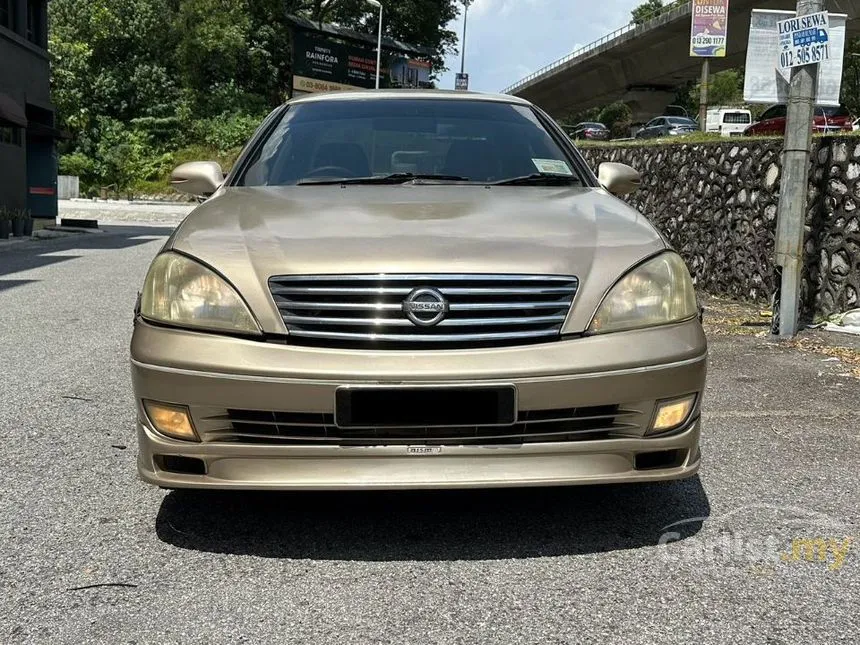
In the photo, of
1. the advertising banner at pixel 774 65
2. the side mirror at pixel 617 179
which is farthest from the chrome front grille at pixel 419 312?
the advertising banner at pixel 774 65

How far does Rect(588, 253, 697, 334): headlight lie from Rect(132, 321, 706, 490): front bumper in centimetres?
5

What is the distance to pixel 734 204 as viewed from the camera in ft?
31.1

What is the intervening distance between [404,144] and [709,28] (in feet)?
70.3

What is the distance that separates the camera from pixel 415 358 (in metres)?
2.68

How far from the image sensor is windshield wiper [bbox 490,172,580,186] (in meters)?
3.89

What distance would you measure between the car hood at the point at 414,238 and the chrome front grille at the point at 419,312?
0.10 feet

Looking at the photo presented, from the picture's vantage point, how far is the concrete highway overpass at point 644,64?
36.5 m

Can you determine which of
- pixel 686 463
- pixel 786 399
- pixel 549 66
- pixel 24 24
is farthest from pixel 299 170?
pixel 549 66

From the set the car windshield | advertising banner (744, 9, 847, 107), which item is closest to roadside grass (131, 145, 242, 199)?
advertising banner (744, 9, 847, 107)

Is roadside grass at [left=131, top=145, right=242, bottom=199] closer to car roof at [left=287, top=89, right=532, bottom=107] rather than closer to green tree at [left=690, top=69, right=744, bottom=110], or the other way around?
car roof at [left=287, top=89, right=532, bottom=107]

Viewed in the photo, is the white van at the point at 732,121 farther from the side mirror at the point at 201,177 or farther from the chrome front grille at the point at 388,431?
the chrome front grille at the point at 388,431

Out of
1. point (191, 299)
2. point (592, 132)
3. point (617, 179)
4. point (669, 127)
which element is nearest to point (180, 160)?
point (592, 132)

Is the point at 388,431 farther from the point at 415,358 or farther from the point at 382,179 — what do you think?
the point at 382,179

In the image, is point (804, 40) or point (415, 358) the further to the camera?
point (804, 40)
